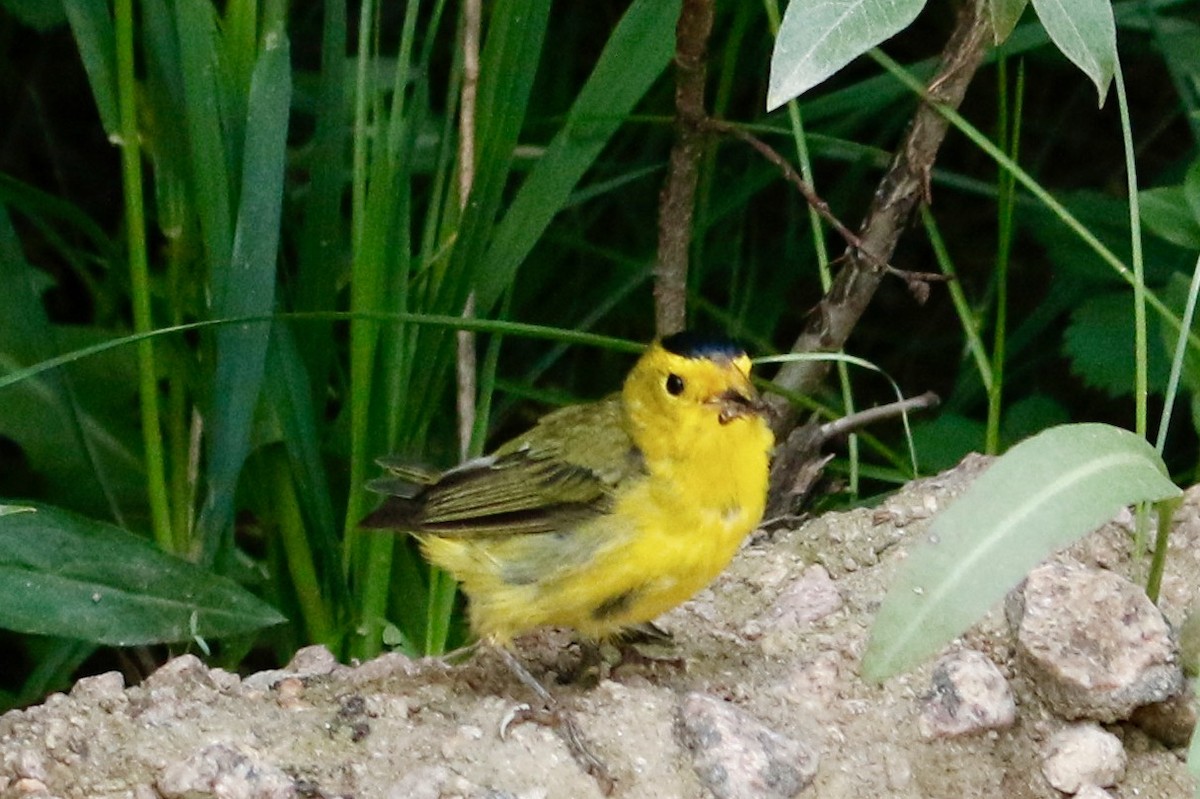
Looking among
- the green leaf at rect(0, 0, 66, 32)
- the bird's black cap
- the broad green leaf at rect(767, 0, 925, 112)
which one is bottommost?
the bird's black cap

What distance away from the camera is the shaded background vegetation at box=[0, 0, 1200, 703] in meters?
2.79

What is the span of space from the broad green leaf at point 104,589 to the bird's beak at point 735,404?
725 millimetres

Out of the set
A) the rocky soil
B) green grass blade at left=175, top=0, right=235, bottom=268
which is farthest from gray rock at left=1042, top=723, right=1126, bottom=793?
green grass blade at left=175, top=0, right=235, bottom=268

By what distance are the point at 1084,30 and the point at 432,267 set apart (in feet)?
4.27

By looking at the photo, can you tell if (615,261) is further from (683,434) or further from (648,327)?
(683,434)

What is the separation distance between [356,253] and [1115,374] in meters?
1.45

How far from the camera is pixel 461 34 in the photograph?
2988 millimetres

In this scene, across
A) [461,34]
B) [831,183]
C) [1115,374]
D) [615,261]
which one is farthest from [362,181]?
[831,183]

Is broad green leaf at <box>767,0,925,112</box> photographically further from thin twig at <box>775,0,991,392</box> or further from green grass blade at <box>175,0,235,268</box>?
green grass blade at <box>175,0,235,268</box>

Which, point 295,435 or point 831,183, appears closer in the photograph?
point 295,435

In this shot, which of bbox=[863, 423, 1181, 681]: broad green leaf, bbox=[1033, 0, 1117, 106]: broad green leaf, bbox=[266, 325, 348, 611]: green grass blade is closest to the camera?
bbox=[863, 423, 1181, 681]: broad green leaf

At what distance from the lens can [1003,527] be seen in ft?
5.95

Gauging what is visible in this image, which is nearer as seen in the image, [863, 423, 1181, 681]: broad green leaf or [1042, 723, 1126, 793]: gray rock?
[863, 423, 1181, 681]: broad green leaf

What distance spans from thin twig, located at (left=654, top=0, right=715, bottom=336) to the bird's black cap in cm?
43
